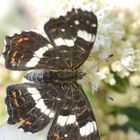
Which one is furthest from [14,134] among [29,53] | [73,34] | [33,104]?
[73,34]

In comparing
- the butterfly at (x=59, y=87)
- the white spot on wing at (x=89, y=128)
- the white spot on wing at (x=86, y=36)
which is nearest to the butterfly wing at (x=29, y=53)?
the butterfly at (x=59, y=87)

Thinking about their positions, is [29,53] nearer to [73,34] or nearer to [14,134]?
[73,34]

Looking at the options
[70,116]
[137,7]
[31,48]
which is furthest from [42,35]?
[137,7]

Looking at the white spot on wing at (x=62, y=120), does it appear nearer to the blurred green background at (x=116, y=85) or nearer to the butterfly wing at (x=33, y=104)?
the butterfly wing at (x=33, y=104)

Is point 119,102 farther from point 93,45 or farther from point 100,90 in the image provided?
point 93,45

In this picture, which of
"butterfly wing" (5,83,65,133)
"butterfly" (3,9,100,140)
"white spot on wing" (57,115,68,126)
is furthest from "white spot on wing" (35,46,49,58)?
"white spot on wing" (57,115,68,126)

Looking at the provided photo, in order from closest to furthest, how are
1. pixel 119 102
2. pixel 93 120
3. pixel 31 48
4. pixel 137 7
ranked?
pixel 93 120 → pixel 31 48 → pixel 119 102 → pixel 137 7

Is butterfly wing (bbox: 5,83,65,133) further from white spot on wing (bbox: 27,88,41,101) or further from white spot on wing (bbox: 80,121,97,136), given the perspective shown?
white spot on wing (bbox: 80,121,97,136)
